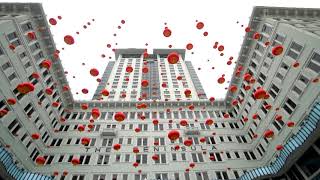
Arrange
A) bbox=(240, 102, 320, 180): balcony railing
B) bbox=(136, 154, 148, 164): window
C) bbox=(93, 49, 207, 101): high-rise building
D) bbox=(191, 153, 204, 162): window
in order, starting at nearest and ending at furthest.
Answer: bbox=(240, 102, 320, 180): balcony railing, bbox=(136, 154, 148, 164): window, bbox=(191, 153, 204, 162): window, bbox=(93, 49, 207, 101): high-rise building

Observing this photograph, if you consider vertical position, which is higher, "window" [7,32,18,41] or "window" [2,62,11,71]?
"window" [7,32,18,41]

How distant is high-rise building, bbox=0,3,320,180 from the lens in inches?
985

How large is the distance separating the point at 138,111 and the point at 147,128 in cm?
497

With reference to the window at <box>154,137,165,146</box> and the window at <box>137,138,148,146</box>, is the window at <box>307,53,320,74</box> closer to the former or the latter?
the window at <box>154,137,165,146</box>

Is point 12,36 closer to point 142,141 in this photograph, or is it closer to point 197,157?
point 142,141

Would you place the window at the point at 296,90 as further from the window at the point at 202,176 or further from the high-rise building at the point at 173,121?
the window at the point at 202,176

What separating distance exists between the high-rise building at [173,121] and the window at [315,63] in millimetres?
188

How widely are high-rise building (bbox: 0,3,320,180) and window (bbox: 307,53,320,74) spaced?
188mm

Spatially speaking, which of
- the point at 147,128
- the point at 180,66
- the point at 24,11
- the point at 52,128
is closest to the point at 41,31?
the point at 24,11

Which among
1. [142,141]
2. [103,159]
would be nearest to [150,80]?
[142,141]

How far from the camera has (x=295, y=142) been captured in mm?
23078

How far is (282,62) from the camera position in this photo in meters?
29.6

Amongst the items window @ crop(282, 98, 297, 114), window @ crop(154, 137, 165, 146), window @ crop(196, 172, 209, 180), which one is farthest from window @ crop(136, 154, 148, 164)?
window @ crop(282, 98, 297, 114)

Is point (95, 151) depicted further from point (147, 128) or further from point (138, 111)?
point (138, 111)
